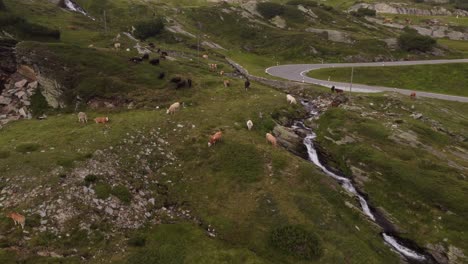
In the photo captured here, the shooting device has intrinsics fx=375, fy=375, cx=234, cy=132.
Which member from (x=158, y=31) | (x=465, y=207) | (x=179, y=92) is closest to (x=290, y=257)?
(x=465, y=207)

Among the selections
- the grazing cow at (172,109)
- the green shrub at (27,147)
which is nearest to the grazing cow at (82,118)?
the green shrub at (27,147)

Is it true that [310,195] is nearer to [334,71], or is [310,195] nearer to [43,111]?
[43,111]

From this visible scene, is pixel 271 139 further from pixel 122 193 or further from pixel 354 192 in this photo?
pixel 122 193

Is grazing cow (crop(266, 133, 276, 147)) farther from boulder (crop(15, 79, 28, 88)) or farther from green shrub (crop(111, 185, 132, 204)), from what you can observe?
boulder (crop(15, 79, 28, 88))

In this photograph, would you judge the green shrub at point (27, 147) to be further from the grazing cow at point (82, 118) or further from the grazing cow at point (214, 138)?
the grazing cow at point (214, 138)

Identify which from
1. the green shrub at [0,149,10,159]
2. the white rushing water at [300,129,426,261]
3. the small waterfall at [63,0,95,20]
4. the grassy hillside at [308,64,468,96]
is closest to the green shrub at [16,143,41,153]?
the green shrub at [0,149,10,159]

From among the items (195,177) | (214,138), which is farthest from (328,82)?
(195,177)
